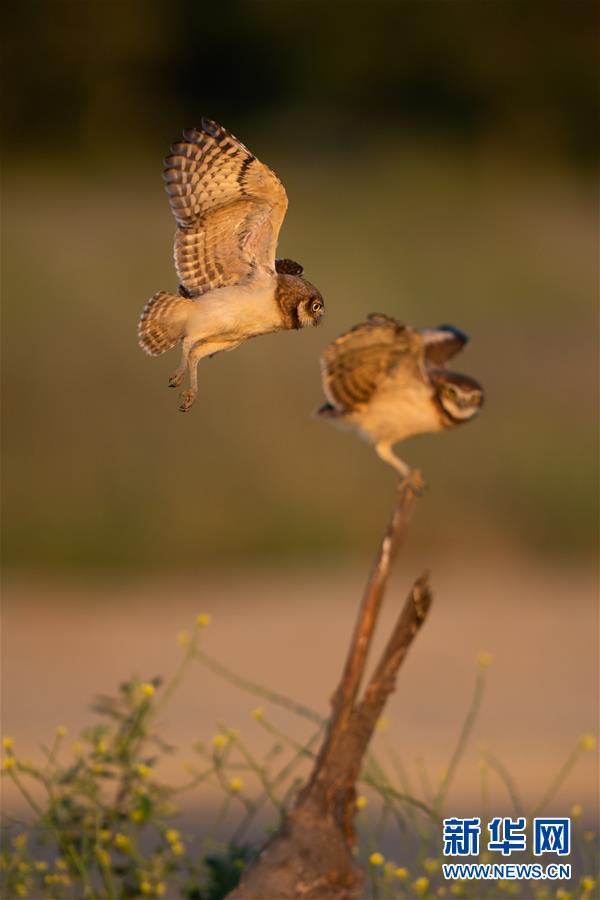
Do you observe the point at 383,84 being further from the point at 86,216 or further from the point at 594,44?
the point at 86,216

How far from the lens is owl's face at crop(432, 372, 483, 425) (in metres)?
2.14

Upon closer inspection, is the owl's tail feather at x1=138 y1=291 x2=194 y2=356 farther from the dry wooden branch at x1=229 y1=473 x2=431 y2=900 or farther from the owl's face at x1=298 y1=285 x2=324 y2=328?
the dry wooden branch at x1=229 y1=473 x2=431 y2=900

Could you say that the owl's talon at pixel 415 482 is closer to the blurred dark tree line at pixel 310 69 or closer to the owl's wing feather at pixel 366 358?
the owl's wing feather at pixel 366 358

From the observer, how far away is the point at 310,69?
54.6 ft

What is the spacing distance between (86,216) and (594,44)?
819cm

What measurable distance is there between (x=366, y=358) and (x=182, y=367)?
369mm

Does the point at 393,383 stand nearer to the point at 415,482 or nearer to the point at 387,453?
the point at 387,453

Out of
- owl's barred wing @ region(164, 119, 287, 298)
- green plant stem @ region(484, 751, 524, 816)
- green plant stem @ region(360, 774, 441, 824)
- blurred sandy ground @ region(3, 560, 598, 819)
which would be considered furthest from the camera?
blurred sandy ground @ region(3, 560, 598, 819)

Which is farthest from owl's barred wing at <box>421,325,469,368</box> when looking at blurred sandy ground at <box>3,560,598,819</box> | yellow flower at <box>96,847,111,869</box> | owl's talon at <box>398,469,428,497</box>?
blurred sandy ground at <box>3,560,598,819</box>

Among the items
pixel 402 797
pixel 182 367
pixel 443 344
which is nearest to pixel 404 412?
pixel 443 344

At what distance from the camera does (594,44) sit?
19.8 meters

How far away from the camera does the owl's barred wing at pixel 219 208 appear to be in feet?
6.52

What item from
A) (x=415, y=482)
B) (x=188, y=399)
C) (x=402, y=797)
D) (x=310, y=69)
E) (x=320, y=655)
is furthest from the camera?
(x=310, y=69)

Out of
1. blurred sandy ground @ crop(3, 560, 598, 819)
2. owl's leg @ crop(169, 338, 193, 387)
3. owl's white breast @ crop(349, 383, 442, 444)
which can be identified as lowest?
owl's leg @ crop(169, 338, 193, 387)
